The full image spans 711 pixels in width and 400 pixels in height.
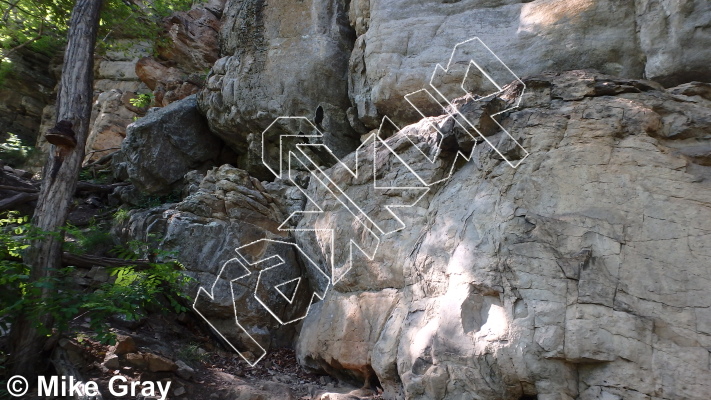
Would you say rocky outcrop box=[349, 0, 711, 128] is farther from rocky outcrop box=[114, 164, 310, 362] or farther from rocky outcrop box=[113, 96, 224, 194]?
rocky outcrop box=[113, 96, 224, 194]

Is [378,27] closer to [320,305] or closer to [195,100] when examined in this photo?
[320,305]

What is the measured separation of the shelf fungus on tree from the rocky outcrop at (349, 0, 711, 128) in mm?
4022

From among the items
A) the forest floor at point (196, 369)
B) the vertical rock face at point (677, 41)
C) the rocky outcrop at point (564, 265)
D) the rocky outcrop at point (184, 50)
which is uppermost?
the rocky outcrop at point (184, 50)

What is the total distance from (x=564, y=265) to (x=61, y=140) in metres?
5.21

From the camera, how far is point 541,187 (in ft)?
14.4

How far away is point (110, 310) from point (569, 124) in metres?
4.57

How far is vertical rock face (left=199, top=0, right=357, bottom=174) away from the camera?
872 centimetres

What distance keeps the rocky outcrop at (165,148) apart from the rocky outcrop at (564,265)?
6178mm

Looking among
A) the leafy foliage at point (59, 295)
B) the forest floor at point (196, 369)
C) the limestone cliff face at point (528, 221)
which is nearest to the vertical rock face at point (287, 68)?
the limestone cliff face at point (528, 221)

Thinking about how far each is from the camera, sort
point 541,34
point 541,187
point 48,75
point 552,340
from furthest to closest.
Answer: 1. point 48,75
2. point 541,34
3. point 541,187
4. point 552,340

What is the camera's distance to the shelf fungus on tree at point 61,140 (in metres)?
5.30

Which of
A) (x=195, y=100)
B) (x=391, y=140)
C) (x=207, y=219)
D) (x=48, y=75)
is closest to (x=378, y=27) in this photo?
(x=391, y=140)

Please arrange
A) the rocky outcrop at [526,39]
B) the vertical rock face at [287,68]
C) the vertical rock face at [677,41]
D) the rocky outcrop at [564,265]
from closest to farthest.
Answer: the rocky outcrop at [564,265]
the vertical rock face at [677,41]
the rocky outcrop at [526,39]
the vertical rock face at [287,68]
